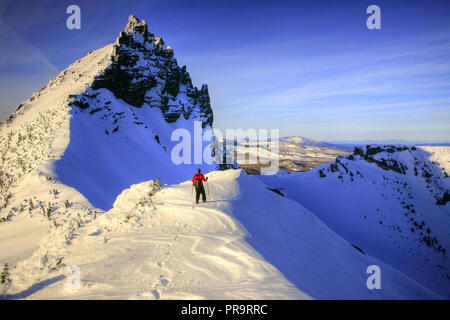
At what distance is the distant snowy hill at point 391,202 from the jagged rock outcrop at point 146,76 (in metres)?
26.0

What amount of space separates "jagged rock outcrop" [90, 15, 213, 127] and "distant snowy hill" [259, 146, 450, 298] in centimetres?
2601

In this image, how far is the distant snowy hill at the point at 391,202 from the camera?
1914 cm

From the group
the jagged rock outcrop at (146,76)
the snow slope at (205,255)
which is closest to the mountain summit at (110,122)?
the jagged rock outcrop at (146,76)

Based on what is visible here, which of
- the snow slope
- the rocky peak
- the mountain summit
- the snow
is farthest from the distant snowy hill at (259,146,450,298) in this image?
the rocky peak

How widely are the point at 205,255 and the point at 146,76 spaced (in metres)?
39.9

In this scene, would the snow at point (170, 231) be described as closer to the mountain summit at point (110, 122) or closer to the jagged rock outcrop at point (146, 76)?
the mountain summit at point (110, 122)

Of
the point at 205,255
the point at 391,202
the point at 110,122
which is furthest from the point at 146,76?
the point at 391,202

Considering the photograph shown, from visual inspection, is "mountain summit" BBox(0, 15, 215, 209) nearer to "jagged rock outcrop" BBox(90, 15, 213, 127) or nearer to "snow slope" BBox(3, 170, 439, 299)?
"jagged rock outcrop" BBox(90, 15, 213, 127)

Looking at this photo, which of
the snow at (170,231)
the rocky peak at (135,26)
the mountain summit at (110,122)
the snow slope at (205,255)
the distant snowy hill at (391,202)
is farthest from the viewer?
the rocky peak at (135,26)

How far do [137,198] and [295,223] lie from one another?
307 inches

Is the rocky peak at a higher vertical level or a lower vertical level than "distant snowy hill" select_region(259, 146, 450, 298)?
higher

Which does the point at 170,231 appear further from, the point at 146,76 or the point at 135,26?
the point at 135,26

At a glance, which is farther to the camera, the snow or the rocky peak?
the rocky peak

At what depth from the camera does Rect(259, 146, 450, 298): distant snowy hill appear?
19.1 m
